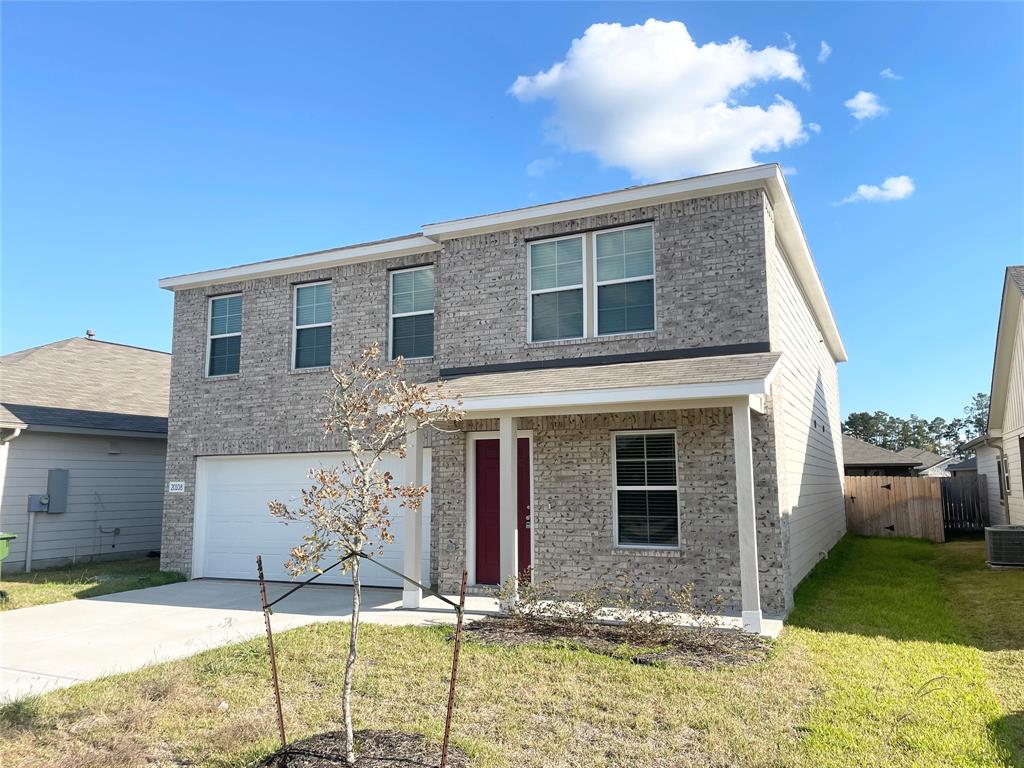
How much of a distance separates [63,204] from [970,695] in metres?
16.5

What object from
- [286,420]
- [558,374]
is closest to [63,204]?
[286,420]

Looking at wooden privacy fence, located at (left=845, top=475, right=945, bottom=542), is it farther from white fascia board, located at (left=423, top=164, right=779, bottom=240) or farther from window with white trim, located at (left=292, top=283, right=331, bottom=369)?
window with white trim, located at (left=292, top=283, right=331, bottom=369)

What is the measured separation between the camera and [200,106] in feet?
36.8

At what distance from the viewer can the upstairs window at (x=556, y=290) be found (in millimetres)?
10312

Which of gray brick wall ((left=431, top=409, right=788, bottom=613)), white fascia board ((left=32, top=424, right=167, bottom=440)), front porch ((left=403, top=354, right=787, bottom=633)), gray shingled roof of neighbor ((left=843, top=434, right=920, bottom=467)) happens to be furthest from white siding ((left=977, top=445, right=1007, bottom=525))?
white fascia board ((left=32, top=424, right=167, bottom=440))

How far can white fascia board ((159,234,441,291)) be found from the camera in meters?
11.6

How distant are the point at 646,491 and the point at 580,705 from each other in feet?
14.5

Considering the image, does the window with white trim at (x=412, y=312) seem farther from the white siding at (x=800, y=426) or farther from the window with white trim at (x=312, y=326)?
the white siding at (x=800, y=426)

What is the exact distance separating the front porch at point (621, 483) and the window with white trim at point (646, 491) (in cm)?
2

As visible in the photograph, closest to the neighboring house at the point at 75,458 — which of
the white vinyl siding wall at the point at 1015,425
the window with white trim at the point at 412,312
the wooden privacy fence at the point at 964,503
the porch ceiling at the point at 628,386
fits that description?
the window with white trim at the point at 412,312

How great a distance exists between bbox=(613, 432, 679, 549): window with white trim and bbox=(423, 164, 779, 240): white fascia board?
3.48 m

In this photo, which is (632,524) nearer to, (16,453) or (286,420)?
(286,420)

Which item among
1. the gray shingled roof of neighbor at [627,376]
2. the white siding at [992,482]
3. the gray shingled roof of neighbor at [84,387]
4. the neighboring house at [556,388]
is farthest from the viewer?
the white siding at [992,482]

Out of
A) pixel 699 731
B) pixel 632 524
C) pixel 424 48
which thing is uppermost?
pixel 424 48
